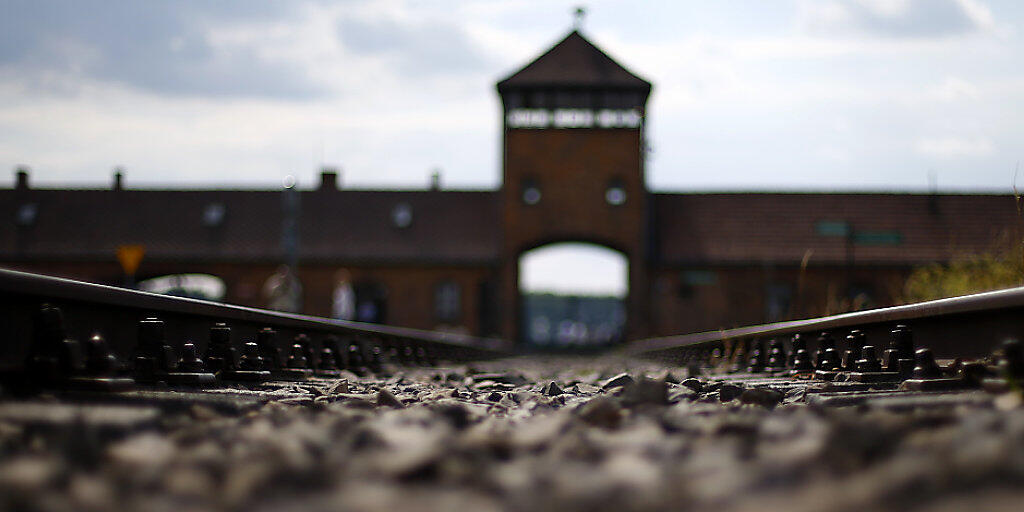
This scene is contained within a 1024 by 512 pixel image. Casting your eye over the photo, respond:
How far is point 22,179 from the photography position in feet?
159

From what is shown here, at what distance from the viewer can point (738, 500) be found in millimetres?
1838

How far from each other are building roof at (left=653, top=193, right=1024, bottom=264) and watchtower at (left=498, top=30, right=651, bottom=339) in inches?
110

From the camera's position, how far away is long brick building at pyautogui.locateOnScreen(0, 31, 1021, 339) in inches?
1586

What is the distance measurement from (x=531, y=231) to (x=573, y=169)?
288 cm

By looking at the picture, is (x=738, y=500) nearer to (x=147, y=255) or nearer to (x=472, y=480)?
(x=472, y=480)

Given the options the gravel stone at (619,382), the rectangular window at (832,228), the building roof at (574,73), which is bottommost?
the gravel stone at (619,382)

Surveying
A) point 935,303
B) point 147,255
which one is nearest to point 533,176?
point 147,255

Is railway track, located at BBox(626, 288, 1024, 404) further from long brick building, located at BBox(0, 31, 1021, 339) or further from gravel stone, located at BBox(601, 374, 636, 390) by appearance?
long brick building, located at BBox(0, 31, 1021, 339)

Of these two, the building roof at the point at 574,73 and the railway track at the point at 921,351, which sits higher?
the building roof at the point at 574,73

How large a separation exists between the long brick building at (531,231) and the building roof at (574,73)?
0.08 meters

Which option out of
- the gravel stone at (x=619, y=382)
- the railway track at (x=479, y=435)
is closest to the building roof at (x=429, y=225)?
the gravel stone at (x=619, y=382)

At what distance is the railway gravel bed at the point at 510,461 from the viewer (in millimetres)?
1883

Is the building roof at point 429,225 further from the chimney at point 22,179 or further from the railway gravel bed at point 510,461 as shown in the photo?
the railway gravel bed at point 510,461

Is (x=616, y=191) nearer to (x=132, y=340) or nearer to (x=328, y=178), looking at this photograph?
(x=328, y=178)
